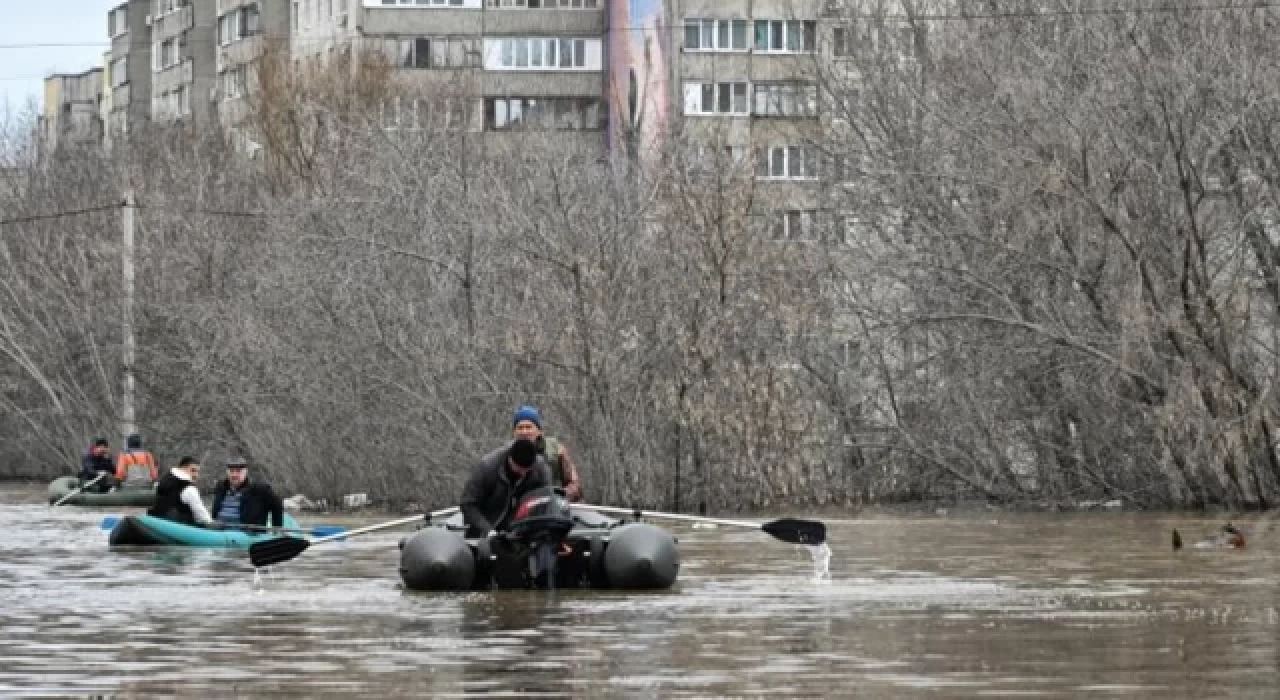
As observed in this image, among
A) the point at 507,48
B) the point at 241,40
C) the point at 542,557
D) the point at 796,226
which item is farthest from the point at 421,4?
the point at 542,557

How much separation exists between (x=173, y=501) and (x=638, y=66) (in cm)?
6549

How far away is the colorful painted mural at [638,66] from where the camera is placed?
9950 centimetres

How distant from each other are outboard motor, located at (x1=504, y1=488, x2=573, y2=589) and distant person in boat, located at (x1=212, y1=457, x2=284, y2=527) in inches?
399

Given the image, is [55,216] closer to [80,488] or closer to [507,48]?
[80,488]

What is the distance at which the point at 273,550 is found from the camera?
28.4 m

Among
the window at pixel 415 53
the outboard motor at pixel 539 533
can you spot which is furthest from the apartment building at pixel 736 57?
the outboard motor at pixel 539 533

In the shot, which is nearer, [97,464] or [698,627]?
[698,627]

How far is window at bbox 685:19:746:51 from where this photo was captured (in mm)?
99125

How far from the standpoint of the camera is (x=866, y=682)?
58.7 feet

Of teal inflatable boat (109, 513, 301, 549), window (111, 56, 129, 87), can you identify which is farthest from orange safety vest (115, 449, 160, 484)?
window (111, 56, 129, 87)

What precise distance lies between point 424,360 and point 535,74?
Result: 2216 inches

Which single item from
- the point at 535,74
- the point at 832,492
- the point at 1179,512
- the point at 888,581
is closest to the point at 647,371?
the point at 832,492

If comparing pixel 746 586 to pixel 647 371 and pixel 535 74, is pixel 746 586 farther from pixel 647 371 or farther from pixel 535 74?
pixel 535 74

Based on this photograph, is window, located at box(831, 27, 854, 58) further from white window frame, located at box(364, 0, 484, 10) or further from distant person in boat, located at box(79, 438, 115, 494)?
white window frame, located at box(364, 0, 484, 10)
